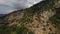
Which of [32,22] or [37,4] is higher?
[37,4]

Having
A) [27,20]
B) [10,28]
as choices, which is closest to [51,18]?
[27,20]

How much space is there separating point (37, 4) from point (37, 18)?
10.8 ft

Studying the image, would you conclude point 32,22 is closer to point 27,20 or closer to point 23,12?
point 27,20

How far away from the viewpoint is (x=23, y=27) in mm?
25047

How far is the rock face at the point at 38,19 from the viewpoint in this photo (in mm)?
24156

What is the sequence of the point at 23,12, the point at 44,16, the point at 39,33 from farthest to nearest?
the point at 23,12 < the point at 44,16 < the point at 39,33

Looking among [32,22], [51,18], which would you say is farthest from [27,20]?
[51,18]

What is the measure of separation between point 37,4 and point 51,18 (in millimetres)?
3612

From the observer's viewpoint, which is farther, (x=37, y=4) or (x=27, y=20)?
(x=37, y=4)

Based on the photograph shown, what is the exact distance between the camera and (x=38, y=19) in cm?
2517

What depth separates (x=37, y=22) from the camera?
81.6 ft

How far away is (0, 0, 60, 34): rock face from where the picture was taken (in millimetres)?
24156

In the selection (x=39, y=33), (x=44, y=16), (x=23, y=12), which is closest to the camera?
(x=39, y=33)

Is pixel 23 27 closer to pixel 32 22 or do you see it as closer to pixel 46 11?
pixel 32 22
